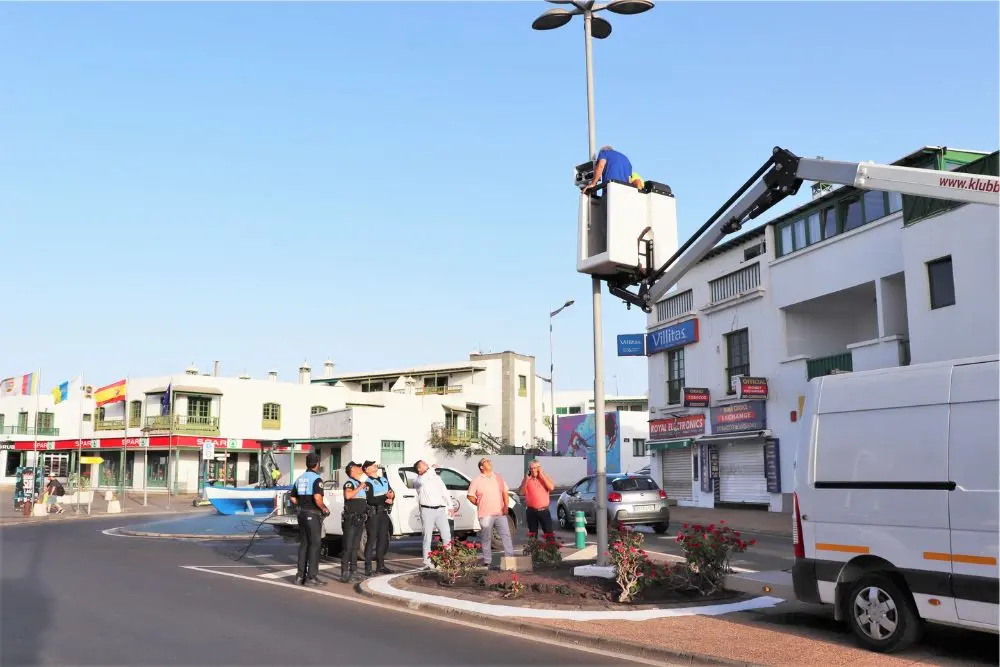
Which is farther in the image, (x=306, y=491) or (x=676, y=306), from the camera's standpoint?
(x=676, y=306)

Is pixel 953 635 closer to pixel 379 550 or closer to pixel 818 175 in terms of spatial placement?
pixel 818 175

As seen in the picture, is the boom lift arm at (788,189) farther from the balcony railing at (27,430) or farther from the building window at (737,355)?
the balcony railing at (27,430)

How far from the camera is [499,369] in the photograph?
6825 centimetres

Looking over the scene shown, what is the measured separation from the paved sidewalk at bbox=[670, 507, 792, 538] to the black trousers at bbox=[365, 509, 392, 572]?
1030 centimetres

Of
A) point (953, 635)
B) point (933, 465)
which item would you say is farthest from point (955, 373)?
point (953, 635)

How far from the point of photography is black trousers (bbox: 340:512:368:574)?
1331 cm

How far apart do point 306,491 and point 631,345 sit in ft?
82.0

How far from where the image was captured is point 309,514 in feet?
41.2

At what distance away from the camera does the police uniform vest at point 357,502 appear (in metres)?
13.5

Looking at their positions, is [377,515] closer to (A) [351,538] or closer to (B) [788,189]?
(A) [351,538]

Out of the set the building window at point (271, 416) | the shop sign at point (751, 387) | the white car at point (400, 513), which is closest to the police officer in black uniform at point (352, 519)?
the white car at point (400, 513)

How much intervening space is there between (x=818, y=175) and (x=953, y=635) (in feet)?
15.5

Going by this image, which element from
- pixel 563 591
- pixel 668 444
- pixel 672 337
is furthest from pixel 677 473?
pixel 563 591

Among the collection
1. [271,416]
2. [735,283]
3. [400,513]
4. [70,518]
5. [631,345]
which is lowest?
[70,518]
